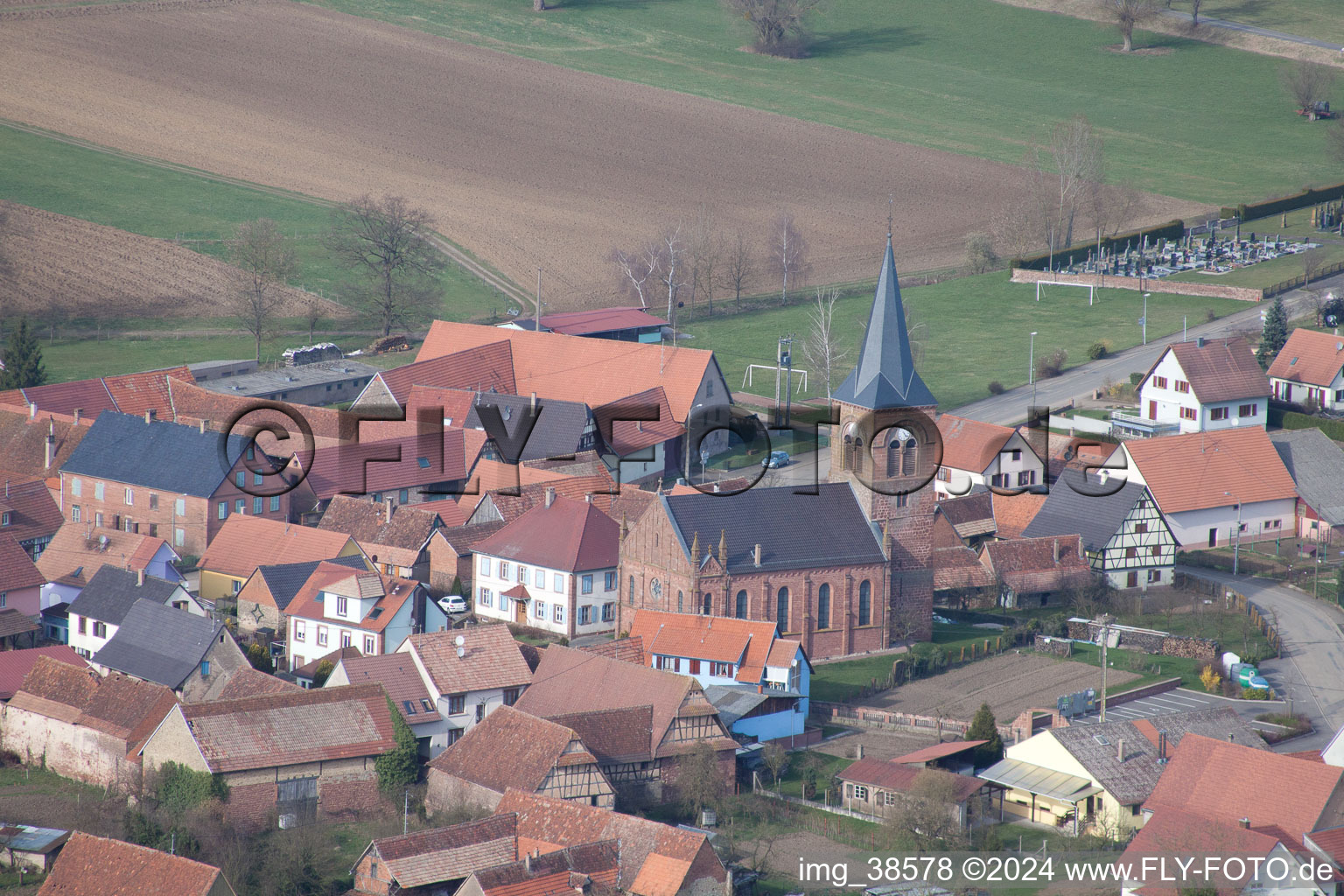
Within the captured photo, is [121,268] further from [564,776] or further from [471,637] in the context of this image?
[564,776]

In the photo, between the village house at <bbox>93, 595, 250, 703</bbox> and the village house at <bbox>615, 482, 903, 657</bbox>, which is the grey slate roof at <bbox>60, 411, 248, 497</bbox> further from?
the village house at <bbox>615, 482, 903, 657</bbox>

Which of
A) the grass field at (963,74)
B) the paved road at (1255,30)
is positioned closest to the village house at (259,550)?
the grass field at (963,74)

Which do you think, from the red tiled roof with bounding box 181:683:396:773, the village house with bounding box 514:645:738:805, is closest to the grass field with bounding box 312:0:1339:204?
the village house with bounding box 514:645:738:805

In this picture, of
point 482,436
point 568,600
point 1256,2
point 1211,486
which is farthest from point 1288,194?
point 568,600

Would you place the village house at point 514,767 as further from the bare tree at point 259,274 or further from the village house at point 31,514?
the bare tree at point 259,274

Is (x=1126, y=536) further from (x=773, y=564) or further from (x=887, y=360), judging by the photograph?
(x=773, y=564)

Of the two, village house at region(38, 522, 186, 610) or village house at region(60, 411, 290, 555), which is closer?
village house at region(38, 522, 186, 610)
